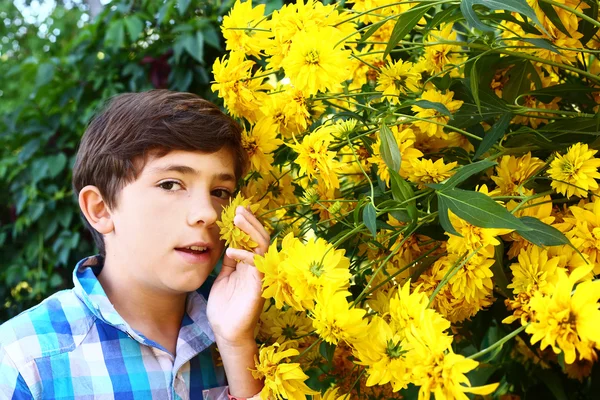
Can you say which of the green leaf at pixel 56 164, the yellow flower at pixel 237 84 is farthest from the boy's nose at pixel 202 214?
the green leaf at pixel 56 164

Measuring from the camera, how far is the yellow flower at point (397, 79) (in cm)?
81

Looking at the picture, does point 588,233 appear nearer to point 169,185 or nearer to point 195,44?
point 169,185

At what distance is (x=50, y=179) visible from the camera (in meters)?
1.85

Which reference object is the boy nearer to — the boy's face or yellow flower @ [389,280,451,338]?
the boy's face

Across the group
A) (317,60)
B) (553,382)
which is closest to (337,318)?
(317,60)

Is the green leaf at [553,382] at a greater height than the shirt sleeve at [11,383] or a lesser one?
lesser

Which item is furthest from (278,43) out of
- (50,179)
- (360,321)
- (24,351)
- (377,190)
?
(50,179)

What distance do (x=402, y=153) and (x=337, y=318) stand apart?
22cm

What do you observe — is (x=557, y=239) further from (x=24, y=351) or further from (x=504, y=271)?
(x=24, y=351)

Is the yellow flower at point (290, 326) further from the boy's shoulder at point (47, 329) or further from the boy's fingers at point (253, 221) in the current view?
the boy's shoulder at point (47, 329)

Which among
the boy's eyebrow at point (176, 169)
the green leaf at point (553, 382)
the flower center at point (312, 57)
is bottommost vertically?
the green leaf at point (553, 382)

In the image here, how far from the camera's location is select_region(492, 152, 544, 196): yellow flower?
716mm

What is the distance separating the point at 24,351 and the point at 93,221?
0.22 metres

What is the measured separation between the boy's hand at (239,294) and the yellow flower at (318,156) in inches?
4.5
